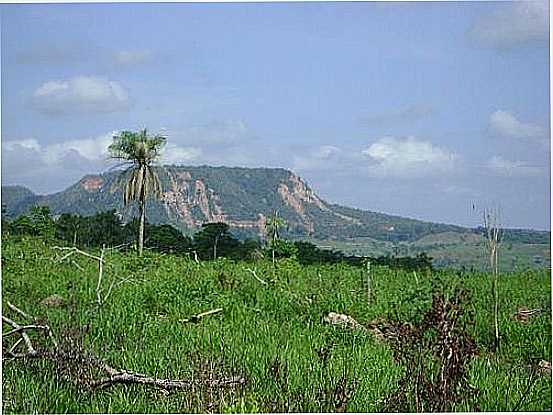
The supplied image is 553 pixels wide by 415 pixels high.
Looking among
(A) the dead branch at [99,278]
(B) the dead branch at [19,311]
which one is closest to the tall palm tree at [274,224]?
(A) the dead branch at [99,278]

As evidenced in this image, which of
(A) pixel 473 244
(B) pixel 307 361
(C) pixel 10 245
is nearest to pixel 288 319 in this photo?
(B) pixel 307 361

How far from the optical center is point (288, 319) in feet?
14.5

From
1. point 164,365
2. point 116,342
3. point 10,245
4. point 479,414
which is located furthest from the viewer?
point 10,245

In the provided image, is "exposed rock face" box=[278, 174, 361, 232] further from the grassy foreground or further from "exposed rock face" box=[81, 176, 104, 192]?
"exposed rock face" box=[81, 176, 104, 192]

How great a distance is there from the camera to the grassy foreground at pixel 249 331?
352 centimetres

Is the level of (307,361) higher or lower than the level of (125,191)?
lower

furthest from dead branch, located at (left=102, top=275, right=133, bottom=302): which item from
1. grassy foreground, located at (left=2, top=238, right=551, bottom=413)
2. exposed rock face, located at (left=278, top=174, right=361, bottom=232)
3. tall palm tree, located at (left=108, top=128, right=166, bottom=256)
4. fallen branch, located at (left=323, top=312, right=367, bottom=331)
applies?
fallen branch, located at (left=323, top=312, right=367, bottom=331)

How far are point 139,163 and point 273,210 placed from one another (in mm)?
720

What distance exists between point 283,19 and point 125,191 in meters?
1.37

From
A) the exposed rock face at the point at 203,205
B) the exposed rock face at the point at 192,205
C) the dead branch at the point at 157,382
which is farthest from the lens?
the exposed rock face at the point at 192,205

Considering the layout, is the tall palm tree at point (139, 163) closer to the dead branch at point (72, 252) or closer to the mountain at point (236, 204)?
the mountain at point (236, 204)

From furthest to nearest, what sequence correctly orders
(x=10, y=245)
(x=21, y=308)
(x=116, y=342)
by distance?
(x=10, y=245)
(x=21, y=308)
(x=116, y=342)

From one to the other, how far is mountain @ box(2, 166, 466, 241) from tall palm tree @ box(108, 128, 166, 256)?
5 centimetres

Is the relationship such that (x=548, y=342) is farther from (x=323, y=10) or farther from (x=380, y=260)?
(x=323, y=10)
